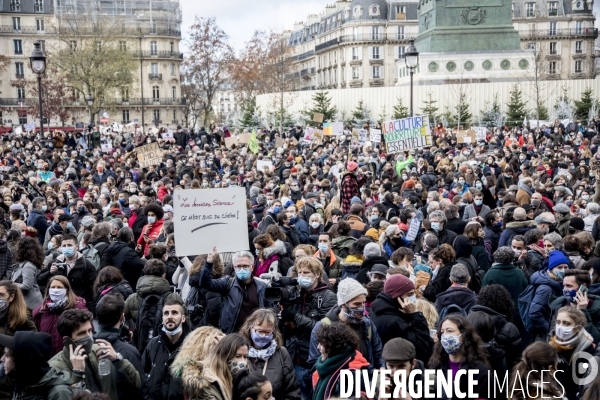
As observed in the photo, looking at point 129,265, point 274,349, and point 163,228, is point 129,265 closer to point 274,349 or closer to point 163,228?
point 163,228

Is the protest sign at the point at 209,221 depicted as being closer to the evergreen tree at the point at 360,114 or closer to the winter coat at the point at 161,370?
the winter coat at the point at 161,370

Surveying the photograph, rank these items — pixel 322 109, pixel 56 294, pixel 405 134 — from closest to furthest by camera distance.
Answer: pixel 56 294, pixel 405 134, pixel 322 109

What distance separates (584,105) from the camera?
45.7 m

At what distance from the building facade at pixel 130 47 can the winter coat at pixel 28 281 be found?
7187 centimetres

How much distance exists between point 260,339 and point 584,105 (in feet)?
144

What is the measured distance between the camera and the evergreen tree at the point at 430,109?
1775 inches

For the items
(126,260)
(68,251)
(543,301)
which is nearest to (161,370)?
(68,251)

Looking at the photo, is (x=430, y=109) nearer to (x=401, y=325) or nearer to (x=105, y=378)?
(x=401, y=325)

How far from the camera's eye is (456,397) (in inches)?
215

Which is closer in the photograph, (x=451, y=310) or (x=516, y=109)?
(x=451, y=310)

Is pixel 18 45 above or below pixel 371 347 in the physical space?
above

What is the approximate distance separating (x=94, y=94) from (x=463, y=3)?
102ft

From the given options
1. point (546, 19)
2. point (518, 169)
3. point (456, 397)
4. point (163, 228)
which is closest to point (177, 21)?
point (546, 19)

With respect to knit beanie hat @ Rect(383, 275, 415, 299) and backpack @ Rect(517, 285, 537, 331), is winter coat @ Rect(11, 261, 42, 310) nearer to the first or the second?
knit beanie hat @ Rect(383, 275, 415, 299)
